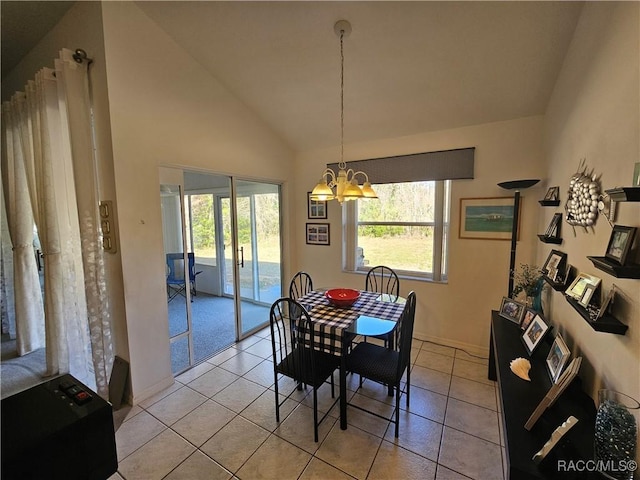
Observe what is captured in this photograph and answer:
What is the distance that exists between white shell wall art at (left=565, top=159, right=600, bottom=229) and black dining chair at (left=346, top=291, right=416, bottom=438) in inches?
42.4

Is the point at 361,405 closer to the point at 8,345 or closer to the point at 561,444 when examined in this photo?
the point at 561,444

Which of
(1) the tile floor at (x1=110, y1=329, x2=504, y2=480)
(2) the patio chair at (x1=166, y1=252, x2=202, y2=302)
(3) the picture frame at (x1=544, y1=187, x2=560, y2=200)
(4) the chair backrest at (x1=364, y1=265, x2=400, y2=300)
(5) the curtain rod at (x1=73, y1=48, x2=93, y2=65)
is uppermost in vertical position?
(5) the curtain rod at (x1=73, y1=48, x2=93, y2=65)

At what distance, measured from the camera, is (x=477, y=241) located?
296cm

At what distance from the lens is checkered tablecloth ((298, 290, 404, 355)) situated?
1.96m

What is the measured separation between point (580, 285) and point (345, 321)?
1.41 m

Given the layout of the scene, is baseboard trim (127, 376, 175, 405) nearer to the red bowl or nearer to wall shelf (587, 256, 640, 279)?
the red bowl

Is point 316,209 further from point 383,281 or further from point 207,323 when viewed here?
point 207,323

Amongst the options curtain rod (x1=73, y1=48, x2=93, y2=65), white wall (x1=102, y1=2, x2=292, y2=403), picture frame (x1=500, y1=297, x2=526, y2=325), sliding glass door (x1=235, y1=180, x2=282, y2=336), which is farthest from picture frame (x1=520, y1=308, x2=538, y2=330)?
curtain rod (x1=73, y1=48, x2=93, y2=65)

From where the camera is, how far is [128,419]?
2.13 meters

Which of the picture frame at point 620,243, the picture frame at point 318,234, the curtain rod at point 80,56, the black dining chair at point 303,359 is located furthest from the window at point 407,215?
the curtain rod at point 80,56

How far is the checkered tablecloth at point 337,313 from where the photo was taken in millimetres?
1961

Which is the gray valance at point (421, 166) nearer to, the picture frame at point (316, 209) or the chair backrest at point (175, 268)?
the picture frame at point (316, 209)

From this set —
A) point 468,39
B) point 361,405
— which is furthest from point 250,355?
point 468,39

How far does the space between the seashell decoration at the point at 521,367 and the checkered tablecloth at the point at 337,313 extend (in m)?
0.78
